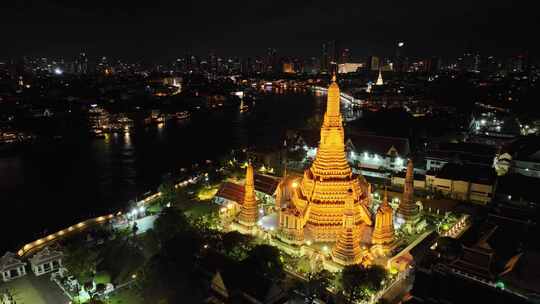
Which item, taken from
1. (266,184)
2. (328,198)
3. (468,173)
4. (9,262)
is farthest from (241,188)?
(468,173)

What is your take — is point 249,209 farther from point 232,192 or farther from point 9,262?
point 9,262

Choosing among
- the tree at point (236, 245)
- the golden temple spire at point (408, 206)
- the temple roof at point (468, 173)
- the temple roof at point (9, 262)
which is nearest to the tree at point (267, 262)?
the tree at point (236, 245)

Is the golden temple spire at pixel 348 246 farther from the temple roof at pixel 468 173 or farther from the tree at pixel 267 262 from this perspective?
the temple roof at pixel 468 173

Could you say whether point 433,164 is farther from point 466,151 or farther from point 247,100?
point 247,100

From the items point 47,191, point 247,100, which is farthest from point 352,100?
point 47,191

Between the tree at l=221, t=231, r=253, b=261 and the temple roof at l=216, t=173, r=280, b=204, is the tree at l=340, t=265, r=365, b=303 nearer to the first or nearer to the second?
the tree at l=221, t=231, r=253, b=261
